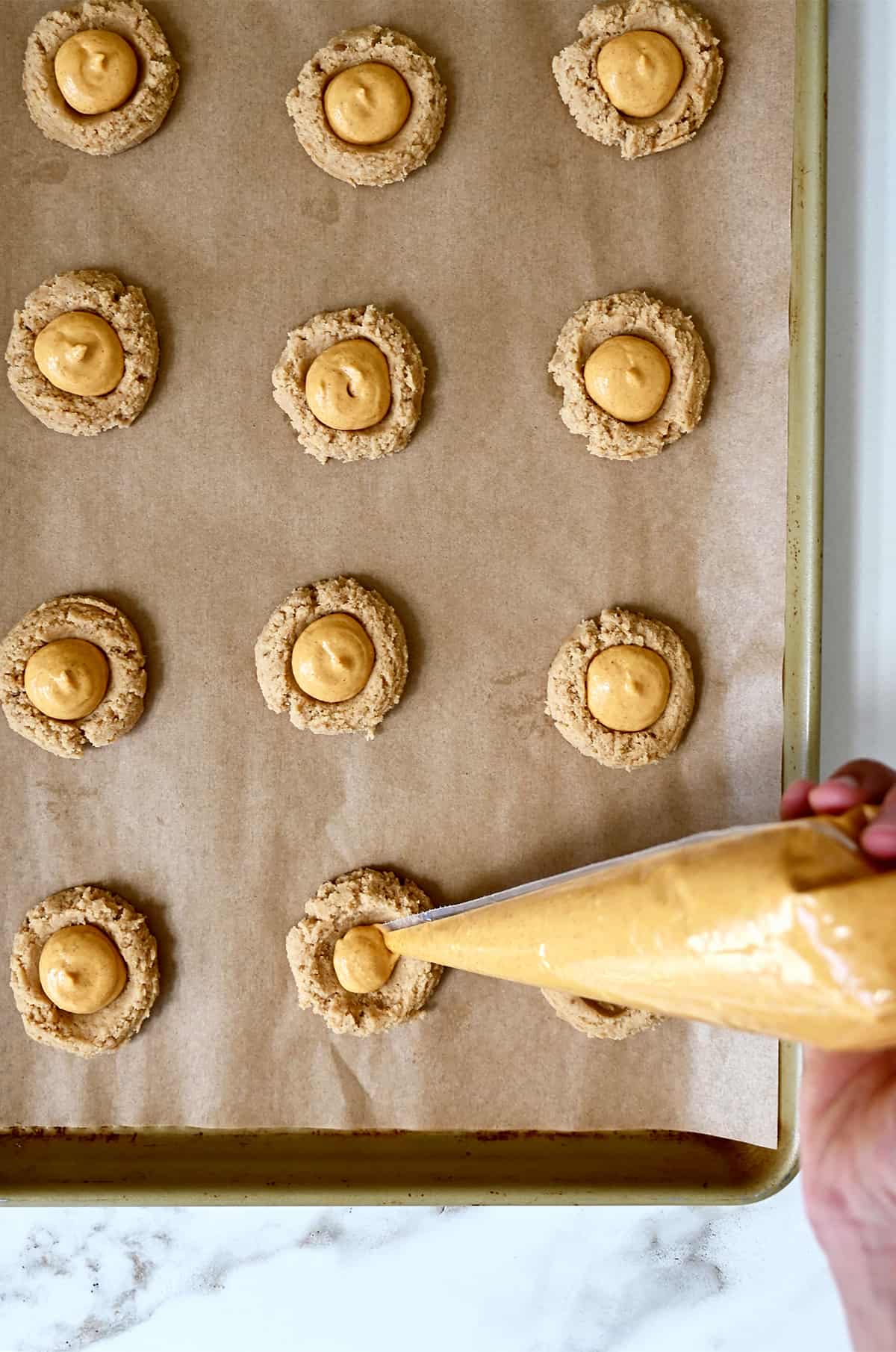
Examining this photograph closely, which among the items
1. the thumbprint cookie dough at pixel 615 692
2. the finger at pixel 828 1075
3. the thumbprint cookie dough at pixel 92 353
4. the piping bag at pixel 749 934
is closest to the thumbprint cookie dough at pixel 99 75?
the thumbprint cookie dough at pixel 92 353

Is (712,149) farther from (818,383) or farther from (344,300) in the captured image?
(344,300)

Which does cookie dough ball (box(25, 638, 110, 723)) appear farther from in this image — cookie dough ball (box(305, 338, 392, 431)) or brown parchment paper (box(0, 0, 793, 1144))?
cookie dough ball (box(305, 338, 392, 431))

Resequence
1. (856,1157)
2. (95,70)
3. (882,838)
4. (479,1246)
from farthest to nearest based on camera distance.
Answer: (479,1246) < (95,70) < (856,1157) < (882,838)

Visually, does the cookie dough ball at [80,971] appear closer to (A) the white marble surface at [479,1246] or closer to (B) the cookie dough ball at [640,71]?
(A) the white marble surface at [479,1246]

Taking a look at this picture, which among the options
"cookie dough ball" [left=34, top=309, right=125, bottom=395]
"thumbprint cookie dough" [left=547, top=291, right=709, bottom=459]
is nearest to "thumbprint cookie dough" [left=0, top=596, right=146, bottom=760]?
"cookie dough ball" [left=34, top=309, right=125, bottom=395]

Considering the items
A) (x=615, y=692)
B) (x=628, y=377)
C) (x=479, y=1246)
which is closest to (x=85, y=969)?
(x=479, y=1246)

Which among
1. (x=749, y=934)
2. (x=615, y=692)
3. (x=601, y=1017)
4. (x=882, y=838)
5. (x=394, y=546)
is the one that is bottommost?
A: (x=601, y=1017)

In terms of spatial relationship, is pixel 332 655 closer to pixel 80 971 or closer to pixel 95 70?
pixel 80 971
